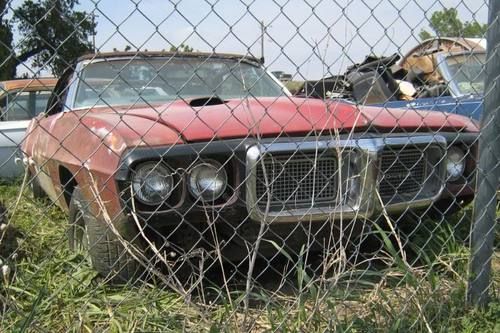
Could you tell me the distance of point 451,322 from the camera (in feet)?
7.73

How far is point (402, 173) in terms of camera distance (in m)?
2.87

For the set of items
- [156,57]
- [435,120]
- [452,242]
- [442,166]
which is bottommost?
[452,242]

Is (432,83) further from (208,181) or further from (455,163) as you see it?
(208,181)

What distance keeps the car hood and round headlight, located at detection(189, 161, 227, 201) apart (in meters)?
0.13

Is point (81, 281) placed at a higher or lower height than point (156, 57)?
lower

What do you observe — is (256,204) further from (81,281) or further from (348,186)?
(81,281)

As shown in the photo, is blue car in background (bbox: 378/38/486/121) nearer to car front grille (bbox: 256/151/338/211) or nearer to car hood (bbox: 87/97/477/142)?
car hood (bbox: 87/97/477/142)

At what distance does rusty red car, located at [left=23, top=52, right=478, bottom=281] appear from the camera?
2295mm

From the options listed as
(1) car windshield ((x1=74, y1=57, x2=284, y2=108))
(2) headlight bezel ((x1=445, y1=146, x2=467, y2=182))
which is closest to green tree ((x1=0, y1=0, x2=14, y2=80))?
(1) car windshield ((x1=74, y1=57, x2=284, y2=108))

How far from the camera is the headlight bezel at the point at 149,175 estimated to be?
2273 millimetres

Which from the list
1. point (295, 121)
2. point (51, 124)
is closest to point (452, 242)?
point (295, 121)

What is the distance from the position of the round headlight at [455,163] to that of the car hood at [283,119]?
13 centimetres

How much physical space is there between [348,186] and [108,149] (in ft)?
3.62

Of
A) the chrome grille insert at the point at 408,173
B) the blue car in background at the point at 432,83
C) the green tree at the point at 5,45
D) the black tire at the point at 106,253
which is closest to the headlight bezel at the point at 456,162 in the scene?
the chrome grille insert at the point at 408,173
